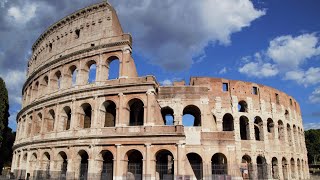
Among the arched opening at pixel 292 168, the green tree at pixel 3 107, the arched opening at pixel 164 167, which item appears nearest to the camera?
the arched opening at pixel 164 167

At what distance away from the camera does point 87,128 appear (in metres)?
20.6

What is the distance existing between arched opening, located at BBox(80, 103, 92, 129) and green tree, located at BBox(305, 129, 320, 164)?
1736 inches

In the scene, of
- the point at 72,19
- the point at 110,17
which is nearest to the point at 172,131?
the point at 110,17

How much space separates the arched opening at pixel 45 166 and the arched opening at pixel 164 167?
836 centimetres

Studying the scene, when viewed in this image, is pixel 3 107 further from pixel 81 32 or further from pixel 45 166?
pixel 81 32

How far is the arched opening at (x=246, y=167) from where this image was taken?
23.2 m

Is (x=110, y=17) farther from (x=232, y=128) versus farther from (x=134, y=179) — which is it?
(x=232, y=128)

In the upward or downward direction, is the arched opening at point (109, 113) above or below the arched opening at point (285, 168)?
above

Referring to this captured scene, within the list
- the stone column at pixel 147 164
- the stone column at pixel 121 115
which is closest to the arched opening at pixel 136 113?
the stone column at pixel 121 115

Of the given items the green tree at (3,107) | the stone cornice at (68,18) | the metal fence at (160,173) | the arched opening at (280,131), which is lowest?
the metal fence at (160,173)

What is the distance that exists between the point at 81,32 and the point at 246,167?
17080 mm

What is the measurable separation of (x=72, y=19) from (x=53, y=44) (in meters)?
3.08

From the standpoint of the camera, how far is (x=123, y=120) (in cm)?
1977

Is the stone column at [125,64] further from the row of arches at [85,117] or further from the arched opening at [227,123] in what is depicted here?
the arched opening at [227,123]
